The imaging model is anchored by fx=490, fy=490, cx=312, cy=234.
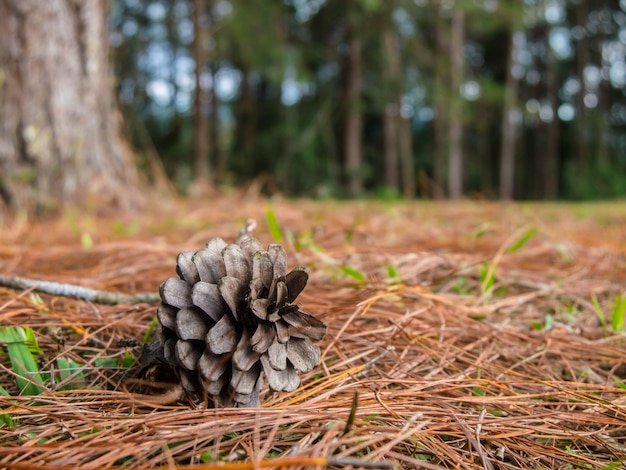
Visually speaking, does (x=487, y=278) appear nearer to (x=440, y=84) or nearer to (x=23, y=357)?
(x=23, y=357)

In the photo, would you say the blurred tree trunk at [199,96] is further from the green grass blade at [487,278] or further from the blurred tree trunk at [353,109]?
the green grass blade at [487,278]

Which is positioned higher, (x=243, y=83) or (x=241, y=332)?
(x=243, y=83)

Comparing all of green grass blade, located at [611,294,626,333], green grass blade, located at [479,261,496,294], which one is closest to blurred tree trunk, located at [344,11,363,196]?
green grass blade, located at [479,261,496,294]

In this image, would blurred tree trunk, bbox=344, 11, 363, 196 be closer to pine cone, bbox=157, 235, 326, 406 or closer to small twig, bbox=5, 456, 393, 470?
pine cone, bbox=157, 235, 326, 406

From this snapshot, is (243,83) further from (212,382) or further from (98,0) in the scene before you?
(212,382)

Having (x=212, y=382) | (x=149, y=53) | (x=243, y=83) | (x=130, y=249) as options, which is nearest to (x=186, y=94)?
(x=149, y=53)
